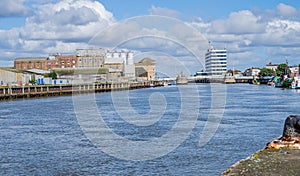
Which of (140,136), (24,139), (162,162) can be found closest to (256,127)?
(140,136)

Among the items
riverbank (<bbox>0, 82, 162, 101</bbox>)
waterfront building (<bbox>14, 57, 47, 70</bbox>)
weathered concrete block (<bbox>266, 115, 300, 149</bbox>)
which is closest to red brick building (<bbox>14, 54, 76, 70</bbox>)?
waterfront building (<bbox>14, 57, 47, 70</bbox>)

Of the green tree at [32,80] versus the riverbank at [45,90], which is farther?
A: the green tree at [32,80]

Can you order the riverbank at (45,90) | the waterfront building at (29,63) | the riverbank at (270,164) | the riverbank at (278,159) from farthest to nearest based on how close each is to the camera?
the waterfront building at (29,63)
the riverbank at (45,90)
the riverbank at (278,159)
the riverbank at (270,164)

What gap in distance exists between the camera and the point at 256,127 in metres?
25.0

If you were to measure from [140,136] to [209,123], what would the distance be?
681 centimetres

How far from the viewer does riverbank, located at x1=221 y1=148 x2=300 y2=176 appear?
1010cm

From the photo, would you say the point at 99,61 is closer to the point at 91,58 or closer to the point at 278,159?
the point at 91,58

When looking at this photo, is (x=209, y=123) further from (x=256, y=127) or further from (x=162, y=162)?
(x=162, y=162)

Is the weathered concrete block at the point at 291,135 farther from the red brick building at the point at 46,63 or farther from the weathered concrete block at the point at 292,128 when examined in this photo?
the red brick building at the point at 46,63

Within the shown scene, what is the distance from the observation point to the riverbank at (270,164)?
10.1 m

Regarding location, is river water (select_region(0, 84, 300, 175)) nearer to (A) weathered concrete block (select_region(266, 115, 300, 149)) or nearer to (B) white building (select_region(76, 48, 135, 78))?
(A) weathered concrete block (select_region(266, 115, 300, 149))

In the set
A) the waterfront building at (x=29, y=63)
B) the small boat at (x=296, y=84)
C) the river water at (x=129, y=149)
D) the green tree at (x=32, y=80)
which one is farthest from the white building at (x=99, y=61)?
the river water at (x=129, y=149)

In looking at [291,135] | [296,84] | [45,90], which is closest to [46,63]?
[45,90]

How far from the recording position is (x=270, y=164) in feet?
35.6
